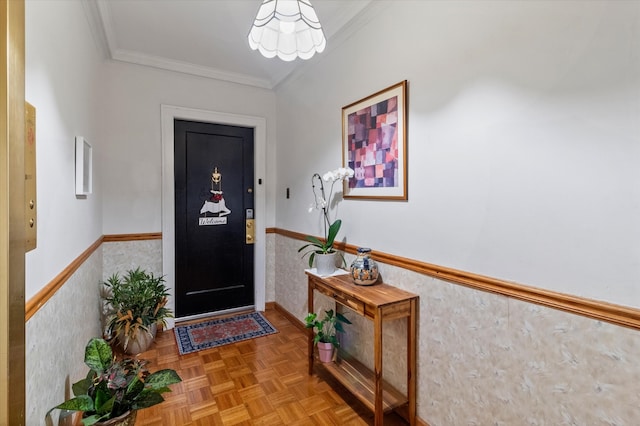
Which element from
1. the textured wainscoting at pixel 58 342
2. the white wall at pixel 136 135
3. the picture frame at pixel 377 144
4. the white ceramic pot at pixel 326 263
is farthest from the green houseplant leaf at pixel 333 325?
the white wall at pixel 136 135

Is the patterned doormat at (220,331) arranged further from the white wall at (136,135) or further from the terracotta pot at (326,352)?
the white wall at (136,135)

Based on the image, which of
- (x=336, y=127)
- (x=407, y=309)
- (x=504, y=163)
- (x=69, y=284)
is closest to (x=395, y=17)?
(x=336, y=127)

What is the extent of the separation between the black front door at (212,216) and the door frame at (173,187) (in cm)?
6

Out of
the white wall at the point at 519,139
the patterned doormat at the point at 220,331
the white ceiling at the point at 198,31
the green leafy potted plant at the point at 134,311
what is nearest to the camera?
the white wall at the point at 519,139

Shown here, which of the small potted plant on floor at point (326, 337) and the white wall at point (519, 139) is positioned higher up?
the white wall at point (519, 139)

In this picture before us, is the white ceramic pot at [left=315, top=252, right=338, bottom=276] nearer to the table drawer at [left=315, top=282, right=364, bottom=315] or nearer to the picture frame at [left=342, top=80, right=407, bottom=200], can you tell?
the table drawer at [left=315, top=282, right=364, bottom=315]

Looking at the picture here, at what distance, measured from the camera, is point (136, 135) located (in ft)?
9.62

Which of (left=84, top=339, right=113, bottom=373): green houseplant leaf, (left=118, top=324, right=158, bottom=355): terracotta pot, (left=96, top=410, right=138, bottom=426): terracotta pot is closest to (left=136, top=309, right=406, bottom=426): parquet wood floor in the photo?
(left=118, top=324, right=158, bottom=355): terracotta pot

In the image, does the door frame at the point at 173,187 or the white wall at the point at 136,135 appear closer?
the white wall at the point at 136,135

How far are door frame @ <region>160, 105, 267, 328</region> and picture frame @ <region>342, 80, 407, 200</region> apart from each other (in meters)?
1.42

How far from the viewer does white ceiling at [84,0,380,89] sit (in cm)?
211

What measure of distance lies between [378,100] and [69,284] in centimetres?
195

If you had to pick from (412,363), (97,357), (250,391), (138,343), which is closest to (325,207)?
(412,363)

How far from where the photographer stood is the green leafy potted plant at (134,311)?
251cm
